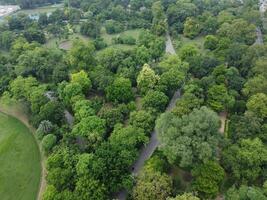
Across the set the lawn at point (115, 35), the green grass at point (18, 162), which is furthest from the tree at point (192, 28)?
the green grass at point (18, 162)

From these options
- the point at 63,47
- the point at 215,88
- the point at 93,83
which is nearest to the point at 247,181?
the point at 215,88

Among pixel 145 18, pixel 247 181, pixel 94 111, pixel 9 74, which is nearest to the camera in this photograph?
pixel 247 181

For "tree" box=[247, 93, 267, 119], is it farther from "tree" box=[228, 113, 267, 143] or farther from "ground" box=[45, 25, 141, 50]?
"ground" box=[45, 25, 141, 50]

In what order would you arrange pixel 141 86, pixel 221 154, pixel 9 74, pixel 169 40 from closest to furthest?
pixel 221 154, pixel 141 86, pixel 9 74, pixel 169 40


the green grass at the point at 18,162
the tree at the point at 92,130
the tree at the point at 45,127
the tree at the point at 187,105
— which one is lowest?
the green grass at the point at 18,162

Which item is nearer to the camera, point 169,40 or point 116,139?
point 116,139

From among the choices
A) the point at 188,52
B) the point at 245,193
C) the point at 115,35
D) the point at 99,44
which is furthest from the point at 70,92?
the point at 115,35

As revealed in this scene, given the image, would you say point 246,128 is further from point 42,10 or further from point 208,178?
point 42,10

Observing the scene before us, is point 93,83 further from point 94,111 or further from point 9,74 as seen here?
point 9,74

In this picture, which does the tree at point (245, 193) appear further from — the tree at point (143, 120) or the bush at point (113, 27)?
the bush at point (113, 27)
